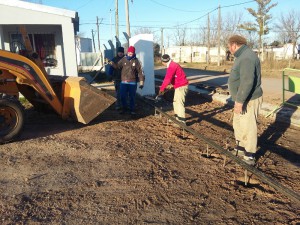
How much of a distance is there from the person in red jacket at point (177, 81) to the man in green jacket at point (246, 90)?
6.85 ft

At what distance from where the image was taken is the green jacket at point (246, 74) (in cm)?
480

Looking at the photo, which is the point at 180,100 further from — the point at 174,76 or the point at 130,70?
the point at 130,70

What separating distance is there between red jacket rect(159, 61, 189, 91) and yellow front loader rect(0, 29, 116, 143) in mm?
1224

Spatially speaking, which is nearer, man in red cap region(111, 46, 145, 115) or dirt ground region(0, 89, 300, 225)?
dirt ground region(0, 89, 300, 225)

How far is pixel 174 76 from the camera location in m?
7.27

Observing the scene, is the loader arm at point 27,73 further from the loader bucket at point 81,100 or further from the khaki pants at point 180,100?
the khaki pants at point 180,100

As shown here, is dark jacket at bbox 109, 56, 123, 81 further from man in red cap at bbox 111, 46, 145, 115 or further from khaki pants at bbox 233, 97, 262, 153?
khaki pants at bbox 233, 97, 262, 153

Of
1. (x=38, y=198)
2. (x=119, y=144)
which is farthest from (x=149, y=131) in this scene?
(x=38, y=198)

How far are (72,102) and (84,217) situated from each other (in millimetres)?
3811

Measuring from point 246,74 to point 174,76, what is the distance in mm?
2618

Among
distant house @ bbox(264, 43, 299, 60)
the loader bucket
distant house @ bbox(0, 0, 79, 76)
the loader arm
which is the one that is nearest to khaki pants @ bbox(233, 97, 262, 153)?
the loader bucket

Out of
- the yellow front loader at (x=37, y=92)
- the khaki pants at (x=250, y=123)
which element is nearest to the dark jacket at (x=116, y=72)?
the yellow front loader at (x=37, y=92)

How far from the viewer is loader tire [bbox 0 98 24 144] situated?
20.1 feet

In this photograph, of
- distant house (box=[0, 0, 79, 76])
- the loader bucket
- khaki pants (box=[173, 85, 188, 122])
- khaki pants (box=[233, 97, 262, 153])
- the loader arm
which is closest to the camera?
khaki pants (box=[233, 97, 262, 153])
